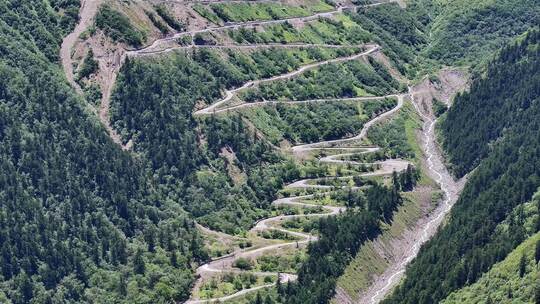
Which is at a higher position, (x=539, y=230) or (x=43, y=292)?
(x=539, y=230)

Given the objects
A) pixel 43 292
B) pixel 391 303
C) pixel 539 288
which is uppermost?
pixel 539 288

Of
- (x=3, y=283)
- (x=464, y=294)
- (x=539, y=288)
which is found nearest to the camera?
(x=539, y=288)

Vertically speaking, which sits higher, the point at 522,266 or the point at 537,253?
the point at 537,253

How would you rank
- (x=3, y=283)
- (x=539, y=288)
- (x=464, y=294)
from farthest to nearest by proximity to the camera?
1. (x=3, y=283)
2. (x=464, y=294)
3. (x=539, y=288)

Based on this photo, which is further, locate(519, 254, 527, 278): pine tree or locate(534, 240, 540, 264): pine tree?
locate(534, 240, 540, 264): pine tree

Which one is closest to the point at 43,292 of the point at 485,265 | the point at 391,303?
the point at 391,303

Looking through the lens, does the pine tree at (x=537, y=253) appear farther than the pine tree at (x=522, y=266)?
Yes

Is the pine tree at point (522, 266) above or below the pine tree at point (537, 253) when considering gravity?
below

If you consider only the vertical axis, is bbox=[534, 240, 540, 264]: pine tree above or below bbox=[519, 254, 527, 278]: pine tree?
above

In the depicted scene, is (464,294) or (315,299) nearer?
(464,294)

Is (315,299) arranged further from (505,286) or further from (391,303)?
(505,286)

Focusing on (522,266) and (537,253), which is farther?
(537,253)
